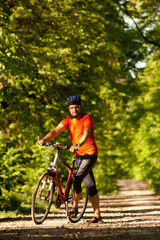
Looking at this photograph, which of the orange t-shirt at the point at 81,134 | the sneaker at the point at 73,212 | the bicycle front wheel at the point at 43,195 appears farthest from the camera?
the sneaker at the point at 73,212

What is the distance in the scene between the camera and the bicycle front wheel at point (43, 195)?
25.3 feet

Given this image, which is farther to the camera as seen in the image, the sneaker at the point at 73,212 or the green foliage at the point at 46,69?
the green foliage at the point at 46,69

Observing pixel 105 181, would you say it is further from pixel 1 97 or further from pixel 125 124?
pixel 1 97

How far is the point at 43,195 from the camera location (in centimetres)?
785

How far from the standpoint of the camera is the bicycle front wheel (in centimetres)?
771

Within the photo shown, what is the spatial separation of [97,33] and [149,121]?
859cm

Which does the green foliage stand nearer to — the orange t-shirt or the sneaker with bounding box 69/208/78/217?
the orange t-shirt

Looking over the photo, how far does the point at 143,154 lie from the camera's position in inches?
876

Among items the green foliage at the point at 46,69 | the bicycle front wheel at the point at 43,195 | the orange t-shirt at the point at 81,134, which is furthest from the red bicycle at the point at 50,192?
the green foliage at the point at 46,69

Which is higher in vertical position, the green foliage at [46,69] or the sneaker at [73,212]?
the green foliage at [46,69]

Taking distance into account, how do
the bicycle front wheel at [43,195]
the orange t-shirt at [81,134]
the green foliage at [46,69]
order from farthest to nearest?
1. the green foliage at [46,69]
2. the orange t-shirt at [81,134]
3. the bicycle front wheel at [43,195]

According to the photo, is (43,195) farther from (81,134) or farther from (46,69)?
(46,69)

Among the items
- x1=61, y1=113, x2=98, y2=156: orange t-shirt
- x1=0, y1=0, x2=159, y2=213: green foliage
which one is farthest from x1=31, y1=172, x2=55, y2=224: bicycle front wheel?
x1=0, y1=0, x2=159, y2=213: green foliage

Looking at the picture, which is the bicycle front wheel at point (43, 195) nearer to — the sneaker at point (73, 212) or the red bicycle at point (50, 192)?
the red bicycle at point (50, 192)
